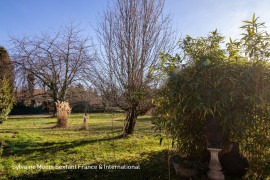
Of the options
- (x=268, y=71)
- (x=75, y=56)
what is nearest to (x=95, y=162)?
(x=268, y=71)

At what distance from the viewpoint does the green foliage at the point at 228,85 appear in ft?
7.09

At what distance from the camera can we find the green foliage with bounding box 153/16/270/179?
2160mm

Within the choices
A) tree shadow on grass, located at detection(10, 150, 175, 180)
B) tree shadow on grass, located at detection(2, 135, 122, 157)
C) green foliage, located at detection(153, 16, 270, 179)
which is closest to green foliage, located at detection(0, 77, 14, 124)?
tree shadow on grass, located at detection(2, 135, 122, 157)

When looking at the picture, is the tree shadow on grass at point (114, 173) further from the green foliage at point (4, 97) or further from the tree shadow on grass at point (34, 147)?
the green foliage at point (4, 97)

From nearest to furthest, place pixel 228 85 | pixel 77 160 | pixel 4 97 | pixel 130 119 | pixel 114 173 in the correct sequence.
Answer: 1. pixel 228 85
2. pixel 114 173
3. pixel 77 160
4. pixel 130 119
5. pixel 4 97

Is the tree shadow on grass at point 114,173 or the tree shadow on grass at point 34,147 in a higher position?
the tree shadow on grass at point 34,147

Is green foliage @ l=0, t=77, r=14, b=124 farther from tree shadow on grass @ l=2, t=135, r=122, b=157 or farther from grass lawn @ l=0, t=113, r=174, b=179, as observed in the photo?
tree shadow on grass @ l=2, t=135, r=122, b=157

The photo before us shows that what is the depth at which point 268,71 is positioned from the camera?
7.13 feet

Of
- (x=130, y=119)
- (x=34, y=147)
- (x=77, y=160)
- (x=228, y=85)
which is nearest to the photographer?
(x=228, y=85)

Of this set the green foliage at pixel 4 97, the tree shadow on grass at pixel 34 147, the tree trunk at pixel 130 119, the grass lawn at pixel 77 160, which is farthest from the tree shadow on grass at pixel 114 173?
the green foliage at pixel 4 97

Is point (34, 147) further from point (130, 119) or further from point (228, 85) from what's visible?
point (228, 85)

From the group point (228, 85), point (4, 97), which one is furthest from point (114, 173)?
point (4, 97)

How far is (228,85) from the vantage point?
2.22 meters

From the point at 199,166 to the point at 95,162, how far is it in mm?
1832
